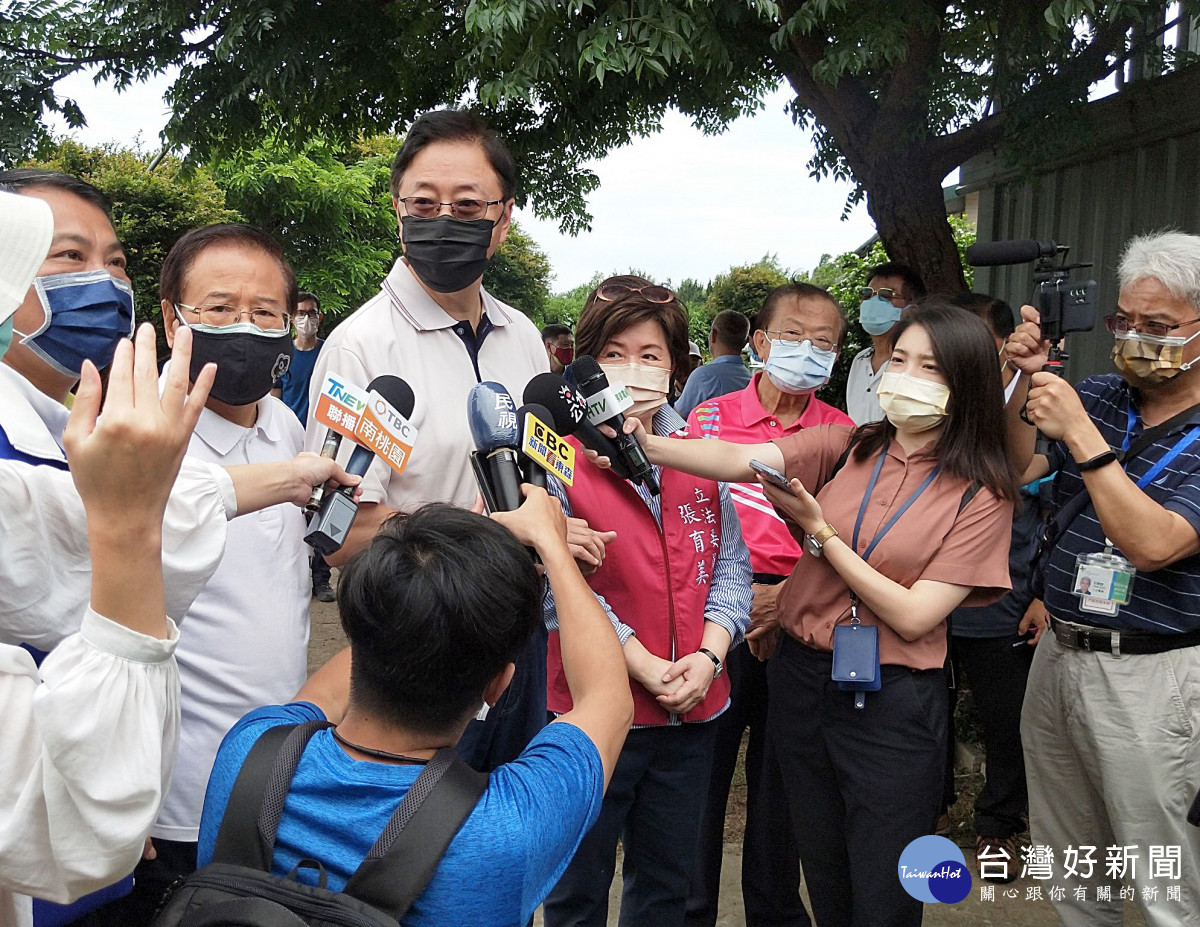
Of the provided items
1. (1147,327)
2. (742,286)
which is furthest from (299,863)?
(742,286)

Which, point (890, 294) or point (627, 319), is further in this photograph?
point (890, 294)

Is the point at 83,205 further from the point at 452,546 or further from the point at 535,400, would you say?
the point at 452,546

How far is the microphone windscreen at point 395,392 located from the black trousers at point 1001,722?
3.15m

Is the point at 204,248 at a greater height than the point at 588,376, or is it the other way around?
the point at 204,248

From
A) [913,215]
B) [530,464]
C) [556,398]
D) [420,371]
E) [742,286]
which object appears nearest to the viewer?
[530,464]

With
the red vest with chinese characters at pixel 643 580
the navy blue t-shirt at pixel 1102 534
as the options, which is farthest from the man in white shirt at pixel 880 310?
the red vest with chinese characters at pixel 643 580

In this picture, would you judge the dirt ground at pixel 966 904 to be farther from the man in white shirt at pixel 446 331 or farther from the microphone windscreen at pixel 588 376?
the microphone windscreen at pixel 588 376

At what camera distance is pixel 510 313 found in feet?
9.53

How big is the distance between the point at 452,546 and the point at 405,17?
5478 millimetres

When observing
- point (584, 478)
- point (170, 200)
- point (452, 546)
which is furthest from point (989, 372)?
point (170, 200)

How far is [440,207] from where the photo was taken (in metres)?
2.62

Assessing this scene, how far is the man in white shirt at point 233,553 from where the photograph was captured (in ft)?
6.67

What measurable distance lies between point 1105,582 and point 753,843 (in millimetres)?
1437

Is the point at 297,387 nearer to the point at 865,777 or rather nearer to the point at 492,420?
the point at 865,777
